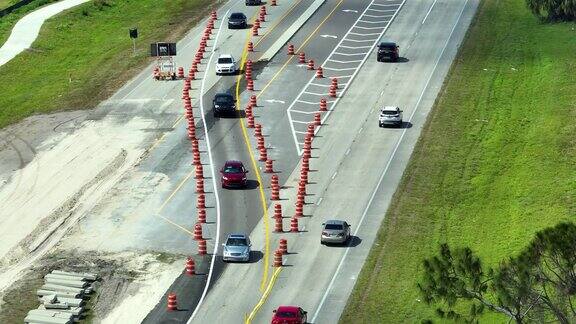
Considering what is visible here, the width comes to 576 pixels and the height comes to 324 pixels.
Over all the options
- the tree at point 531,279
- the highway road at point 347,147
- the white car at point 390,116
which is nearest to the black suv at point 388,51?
the highway road at point 347,147

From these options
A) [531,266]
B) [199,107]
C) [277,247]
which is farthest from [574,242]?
[199,107]

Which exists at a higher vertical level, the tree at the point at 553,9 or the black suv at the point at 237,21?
the tree at the point at 553,9

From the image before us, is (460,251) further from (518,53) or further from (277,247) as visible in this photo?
(518,53)

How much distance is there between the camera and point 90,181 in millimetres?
115000

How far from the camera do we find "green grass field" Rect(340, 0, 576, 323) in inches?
3777

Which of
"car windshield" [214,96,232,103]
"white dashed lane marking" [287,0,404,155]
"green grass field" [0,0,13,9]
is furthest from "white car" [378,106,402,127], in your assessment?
"green grass field" [0,0,13,9]

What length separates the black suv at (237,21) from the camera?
153m

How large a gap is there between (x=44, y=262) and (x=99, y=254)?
3442 millimetres

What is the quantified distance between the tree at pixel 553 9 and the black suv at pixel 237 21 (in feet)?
89.6

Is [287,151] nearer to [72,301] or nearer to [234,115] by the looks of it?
[234,115]

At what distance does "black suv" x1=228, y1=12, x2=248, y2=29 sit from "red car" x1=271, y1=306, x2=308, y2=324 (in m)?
69.9

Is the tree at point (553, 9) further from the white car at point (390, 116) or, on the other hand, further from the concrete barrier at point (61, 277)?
the concrete barrier at point (61, 277)

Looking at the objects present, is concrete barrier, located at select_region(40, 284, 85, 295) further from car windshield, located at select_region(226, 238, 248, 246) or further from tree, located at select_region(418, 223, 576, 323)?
tree, located at select_region(418, 223, 576, 323)

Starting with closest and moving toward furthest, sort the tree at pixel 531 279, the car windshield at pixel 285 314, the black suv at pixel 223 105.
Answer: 1. the tree at pixel 531 279
2. the car windshield at pixel 285 314
3. the black suv at pixel 223 105
